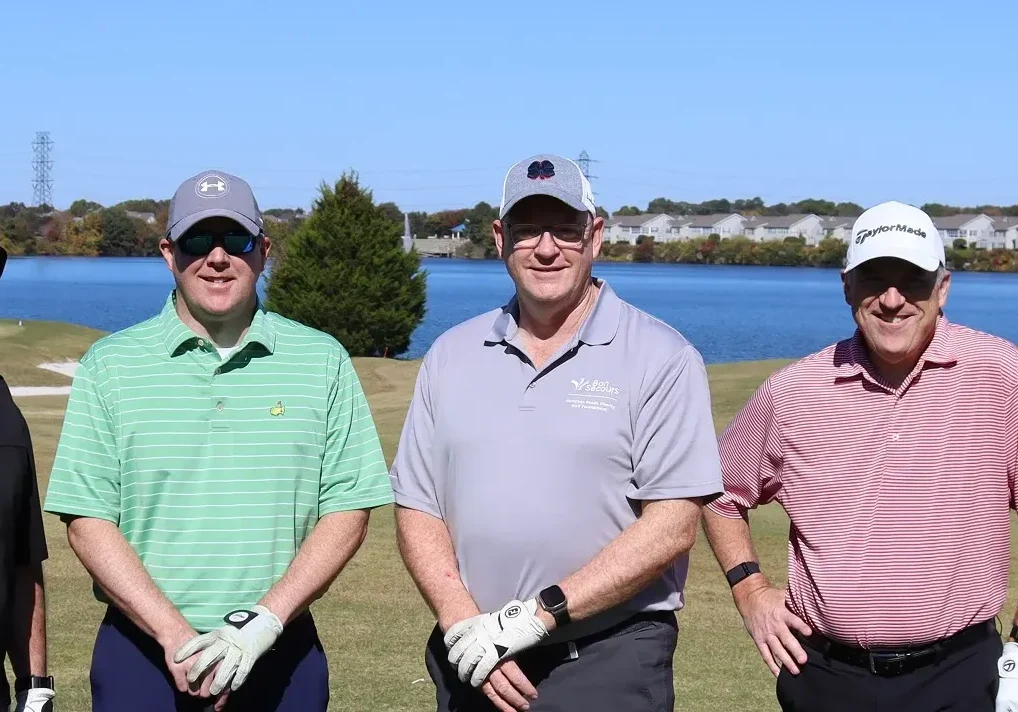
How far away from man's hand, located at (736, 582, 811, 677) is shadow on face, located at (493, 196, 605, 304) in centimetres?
121

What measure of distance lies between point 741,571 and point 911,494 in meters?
0.71

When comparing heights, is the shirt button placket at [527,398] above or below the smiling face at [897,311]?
below

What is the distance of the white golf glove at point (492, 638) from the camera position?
399cm

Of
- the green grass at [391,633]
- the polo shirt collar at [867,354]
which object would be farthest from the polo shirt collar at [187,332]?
the green grass at [391,633]

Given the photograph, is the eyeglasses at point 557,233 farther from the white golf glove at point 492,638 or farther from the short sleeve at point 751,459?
the white golf glove at point 492,638

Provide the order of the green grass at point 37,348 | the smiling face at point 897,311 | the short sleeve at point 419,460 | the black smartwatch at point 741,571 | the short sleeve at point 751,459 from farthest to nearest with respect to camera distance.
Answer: the green grass at point 37,348 < the black smartwatch at point 741,571 < the short sleeve at point 751,459 < the short sleeve at point 419,460 < the smiling face at point 897,311

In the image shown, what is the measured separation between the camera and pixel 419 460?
438 centimetres

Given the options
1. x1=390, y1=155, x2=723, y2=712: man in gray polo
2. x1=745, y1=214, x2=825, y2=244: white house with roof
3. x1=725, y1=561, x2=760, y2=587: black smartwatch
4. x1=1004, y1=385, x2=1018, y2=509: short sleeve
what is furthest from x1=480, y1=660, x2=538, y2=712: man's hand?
x1=745, y1=214, x2=825, y2=244: white house with roof

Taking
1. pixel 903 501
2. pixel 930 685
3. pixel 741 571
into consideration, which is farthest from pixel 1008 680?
pixel 741 571

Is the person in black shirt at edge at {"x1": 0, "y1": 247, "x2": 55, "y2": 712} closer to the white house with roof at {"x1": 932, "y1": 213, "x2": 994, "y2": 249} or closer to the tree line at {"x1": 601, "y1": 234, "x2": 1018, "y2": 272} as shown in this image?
the tree line at {"x1": 601, "y1": 234, "x2": 1018, "y2": 272}

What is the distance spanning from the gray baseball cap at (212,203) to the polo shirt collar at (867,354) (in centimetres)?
192

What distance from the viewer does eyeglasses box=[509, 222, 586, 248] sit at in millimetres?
4316

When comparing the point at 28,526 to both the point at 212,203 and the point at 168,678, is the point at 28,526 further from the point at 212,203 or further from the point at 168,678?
the point at 212,203

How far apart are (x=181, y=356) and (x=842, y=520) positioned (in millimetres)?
2109
